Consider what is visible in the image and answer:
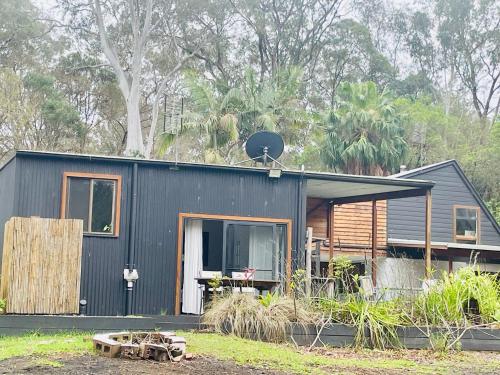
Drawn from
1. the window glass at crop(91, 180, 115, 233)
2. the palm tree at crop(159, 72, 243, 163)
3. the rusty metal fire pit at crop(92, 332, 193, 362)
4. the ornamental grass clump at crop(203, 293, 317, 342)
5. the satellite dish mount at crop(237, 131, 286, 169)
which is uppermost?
the palm tree at crop(159, 72, 243, 163)

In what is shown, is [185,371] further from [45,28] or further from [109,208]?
[45,28]

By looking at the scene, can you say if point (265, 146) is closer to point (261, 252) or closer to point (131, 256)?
point (261, 252)

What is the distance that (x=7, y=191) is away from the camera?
1271 cm

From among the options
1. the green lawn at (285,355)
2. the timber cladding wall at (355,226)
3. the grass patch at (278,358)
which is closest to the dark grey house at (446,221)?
the timber cladding wall at (355,226)

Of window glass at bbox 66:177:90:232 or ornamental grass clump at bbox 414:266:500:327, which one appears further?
window glass at bbox 66:177:90:232

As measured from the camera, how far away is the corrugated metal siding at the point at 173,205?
1238cm

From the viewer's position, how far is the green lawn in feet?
25.0

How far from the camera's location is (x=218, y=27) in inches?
1347

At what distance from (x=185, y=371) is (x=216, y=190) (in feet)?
20.4

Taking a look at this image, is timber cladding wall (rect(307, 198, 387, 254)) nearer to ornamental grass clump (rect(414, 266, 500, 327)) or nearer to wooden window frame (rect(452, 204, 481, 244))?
wooden window frame (rect(452, 204, 481, 244))

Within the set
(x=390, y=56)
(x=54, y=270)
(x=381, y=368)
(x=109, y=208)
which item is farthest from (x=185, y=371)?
(x=390, y=56)

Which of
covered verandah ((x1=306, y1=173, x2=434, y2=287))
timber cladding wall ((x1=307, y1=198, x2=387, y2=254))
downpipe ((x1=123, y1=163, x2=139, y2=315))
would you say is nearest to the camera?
downpipe ((x1=123, y1=163, x2=139, y2=315))

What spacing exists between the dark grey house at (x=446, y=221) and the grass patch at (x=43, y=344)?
11.9m

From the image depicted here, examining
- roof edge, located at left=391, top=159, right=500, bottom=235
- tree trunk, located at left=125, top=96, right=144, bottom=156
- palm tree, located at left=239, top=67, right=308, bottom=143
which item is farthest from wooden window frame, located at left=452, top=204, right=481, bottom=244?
tree trunk, located at left=125, top=96, right=144, bottom=156
